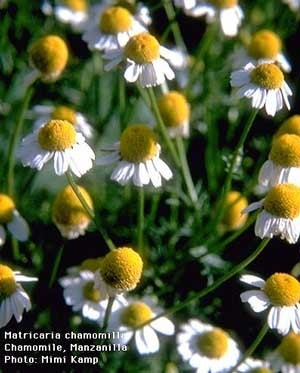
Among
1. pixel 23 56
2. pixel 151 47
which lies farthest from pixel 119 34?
pixel 23 56

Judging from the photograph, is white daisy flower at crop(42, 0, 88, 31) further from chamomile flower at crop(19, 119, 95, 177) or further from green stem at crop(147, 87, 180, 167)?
chamomile flower at crop(19, 119, 95, 177)

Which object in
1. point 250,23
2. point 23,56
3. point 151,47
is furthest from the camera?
point 250,23

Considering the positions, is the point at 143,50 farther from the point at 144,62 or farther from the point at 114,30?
the point at 114,30

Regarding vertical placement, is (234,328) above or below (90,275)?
below

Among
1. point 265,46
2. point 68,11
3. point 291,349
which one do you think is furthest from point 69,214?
point 68,11

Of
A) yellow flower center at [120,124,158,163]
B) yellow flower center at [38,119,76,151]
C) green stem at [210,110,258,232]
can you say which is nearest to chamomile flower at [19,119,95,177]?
yellow flower center at [38,119,76,151]

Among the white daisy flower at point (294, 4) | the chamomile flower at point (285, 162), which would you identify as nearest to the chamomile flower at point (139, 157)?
the chamomile flower at point (285, 162)

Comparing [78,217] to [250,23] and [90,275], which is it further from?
[250,23]

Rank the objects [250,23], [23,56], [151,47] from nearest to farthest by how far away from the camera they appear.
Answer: [151,47], [23,56], [250,23]
